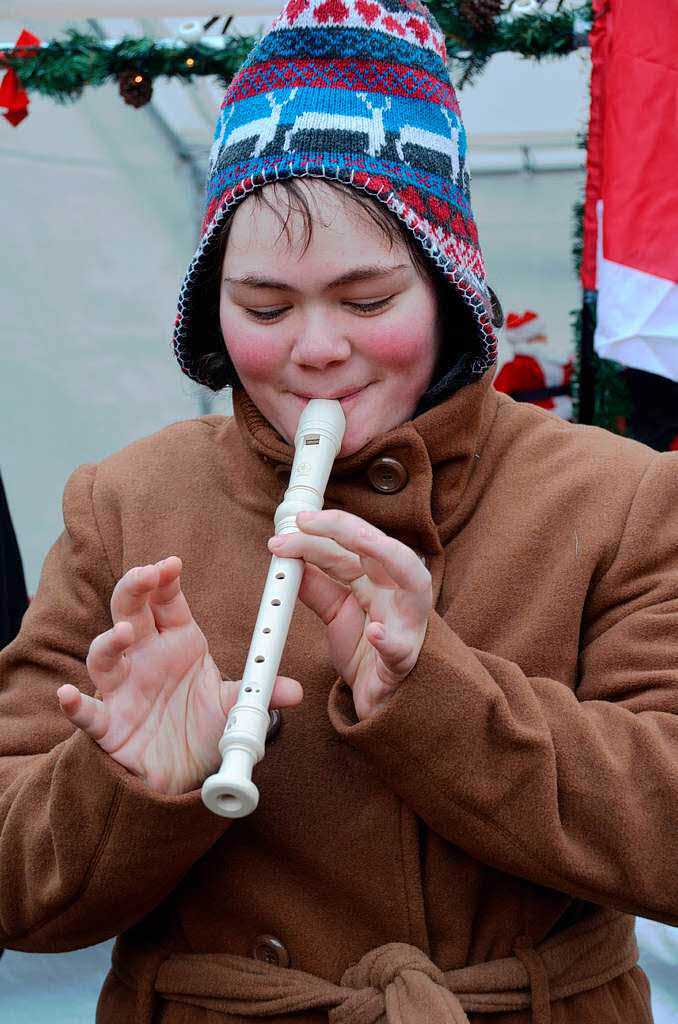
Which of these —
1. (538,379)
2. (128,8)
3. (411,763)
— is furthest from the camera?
(538,379)

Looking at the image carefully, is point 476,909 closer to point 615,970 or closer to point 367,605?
point 615,970

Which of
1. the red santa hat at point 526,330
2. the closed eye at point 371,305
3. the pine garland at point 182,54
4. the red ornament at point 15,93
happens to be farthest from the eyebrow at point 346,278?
the red santa hat at point 526,330

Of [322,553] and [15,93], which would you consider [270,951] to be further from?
[15,93]

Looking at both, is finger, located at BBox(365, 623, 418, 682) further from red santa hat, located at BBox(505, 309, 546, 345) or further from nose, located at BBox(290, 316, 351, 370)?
A: red santa hat, located at BBox(505, 309, 546, 345)

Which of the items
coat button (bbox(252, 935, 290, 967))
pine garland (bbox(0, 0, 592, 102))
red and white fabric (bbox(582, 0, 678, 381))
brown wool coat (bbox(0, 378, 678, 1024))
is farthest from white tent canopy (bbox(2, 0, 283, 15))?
coat button (bbox(252, 935, 290, 967))

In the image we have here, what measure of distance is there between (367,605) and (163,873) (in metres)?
0.41

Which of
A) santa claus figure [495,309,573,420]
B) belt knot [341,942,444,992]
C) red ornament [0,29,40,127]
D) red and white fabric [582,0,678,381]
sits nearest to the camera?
belt knot [341,942,444,992]

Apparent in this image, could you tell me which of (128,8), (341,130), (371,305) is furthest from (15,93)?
(371,305)

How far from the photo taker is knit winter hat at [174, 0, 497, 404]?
1444 millimetres

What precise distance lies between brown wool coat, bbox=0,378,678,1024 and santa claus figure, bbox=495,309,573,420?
2.30 m

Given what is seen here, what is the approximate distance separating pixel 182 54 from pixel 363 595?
2745 mm

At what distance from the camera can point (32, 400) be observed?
4.72 meters

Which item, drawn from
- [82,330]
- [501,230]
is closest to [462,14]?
[501,230]

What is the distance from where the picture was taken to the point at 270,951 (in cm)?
146
